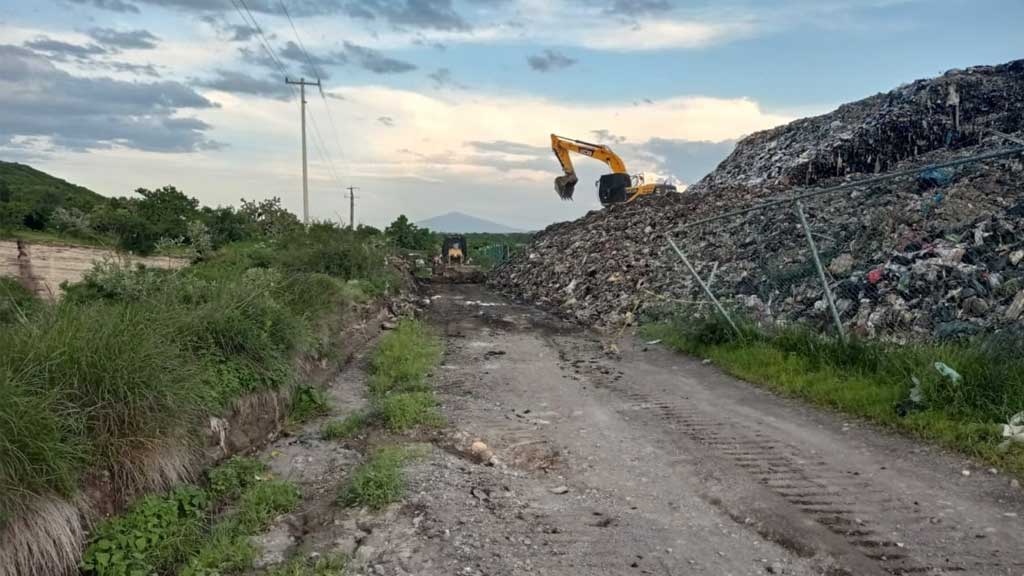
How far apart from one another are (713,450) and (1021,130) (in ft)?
53.1

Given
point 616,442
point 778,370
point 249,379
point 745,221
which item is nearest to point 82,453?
point 249,379

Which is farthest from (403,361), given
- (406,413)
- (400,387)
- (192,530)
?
(192,530)

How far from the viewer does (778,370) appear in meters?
7.57

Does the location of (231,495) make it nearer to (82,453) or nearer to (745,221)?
(82,453)

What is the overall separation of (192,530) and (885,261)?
28.7 feet

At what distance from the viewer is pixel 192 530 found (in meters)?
4.14

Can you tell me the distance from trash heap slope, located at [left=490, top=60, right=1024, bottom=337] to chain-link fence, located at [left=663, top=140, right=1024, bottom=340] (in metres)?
0.03

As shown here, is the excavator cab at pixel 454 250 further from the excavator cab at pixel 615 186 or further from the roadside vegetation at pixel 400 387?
the roadside vegetation at pixel 400 387

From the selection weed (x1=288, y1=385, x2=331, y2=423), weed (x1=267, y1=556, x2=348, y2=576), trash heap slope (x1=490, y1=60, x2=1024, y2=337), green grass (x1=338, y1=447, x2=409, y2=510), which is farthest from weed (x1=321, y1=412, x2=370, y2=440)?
trash heap slope (x1=490, y1=60, x2=1024, y2=337)

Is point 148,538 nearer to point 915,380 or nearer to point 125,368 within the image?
point 125,368

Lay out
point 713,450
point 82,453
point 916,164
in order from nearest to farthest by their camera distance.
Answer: point 82,453
point 713,450
point 916,164

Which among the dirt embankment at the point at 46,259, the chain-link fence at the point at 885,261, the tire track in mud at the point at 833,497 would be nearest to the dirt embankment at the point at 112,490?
the tire track in mud at the point at 833,497

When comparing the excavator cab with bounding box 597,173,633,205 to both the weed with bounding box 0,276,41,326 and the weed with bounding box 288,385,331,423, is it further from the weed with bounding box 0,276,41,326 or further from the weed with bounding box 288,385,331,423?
the weed with bounding box 0,276,41,326

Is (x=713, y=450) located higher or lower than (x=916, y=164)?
lower
